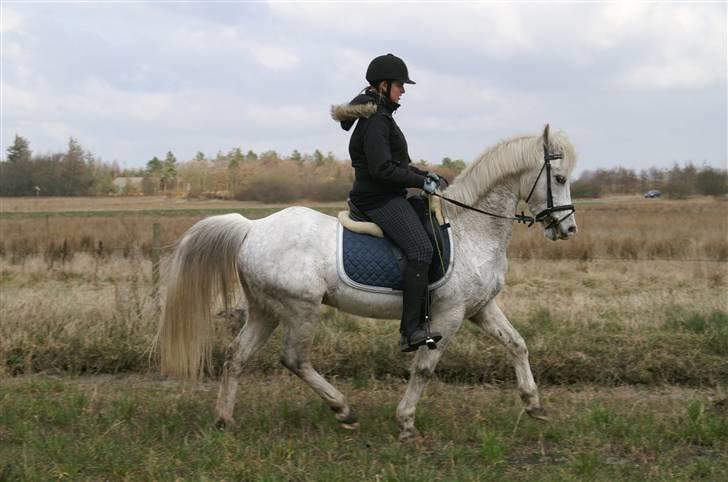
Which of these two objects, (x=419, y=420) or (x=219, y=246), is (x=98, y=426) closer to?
(x=219, y=246)

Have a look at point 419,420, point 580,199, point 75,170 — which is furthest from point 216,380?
point 75,170

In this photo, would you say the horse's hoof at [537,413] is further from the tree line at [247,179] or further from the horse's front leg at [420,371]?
the tree line at [247,179]

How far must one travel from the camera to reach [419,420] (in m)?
5.62

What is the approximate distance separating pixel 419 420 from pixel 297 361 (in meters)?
1.03

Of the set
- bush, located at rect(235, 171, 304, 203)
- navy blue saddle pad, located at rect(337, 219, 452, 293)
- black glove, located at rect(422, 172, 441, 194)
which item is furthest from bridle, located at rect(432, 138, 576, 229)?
bush, located at rect(235, 171, 304, 203)

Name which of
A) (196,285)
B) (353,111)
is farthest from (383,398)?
(353,111)

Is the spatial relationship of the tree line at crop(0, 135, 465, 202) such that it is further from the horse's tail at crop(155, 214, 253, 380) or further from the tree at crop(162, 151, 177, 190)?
the horse's tail at crop(155, 214, 253, 380)

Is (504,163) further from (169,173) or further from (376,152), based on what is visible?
(169,173)

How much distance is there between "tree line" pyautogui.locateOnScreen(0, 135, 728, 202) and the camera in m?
14.7

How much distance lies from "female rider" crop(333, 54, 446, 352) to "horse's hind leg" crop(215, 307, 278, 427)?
3.84ft

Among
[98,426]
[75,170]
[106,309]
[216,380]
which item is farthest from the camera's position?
[75,170]

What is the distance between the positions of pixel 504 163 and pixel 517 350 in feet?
4.87

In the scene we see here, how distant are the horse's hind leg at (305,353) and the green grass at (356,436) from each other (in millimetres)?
157

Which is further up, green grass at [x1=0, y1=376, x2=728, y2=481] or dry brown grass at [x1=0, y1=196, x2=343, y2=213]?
dry brown grass at [x1=0, y1=196, x2=343, y2=213]
